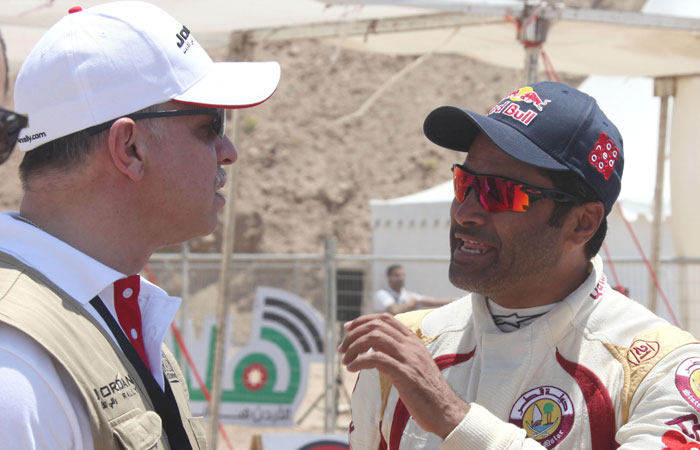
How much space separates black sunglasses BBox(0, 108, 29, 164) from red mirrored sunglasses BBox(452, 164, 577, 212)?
1125 millimetres

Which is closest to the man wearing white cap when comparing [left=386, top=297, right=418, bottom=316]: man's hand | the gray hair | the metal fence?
the gray hair

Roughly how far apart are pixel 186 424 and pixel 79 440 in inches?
14.0

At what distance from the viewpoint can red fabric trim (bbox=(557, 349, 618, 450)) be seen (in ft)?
5.66

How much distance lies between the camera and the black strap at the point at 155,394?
1432mm

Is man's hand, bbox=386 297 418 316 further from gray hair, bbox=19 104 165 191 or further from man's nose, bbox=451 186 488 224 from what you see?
gray hair, bbox=19 104 165 191

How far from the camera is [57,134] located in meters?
1.45

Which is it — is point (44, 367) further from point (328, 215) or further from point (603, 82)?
point (328, 215)

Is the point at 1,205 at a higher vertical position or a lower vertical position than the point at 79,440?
lower

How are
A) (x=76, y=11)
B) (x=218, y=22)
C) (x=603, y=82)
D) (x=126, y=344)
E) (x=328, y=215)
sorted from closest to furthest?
(x=126, y=344)
(x=76, y=11)
(x=218, y=22)
(x=603, y=82)
(x=328, y=215)

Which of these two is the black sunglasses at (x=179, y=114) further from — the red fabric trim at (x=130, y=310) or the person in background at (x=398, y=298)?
the person in background at (x=398, y=298)

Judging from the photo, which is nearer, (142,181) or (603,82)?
(142,181)

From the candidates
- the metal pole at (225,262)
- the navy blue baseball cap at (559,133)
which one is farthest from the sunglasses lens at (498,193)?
the metal pole at (225,262)

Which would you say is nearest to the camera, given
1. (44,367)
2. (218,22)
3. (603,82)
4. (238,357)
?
(44,367)

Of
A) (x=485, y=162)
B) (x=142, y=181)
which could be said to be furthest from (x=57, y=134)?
(x=485, y=162)
